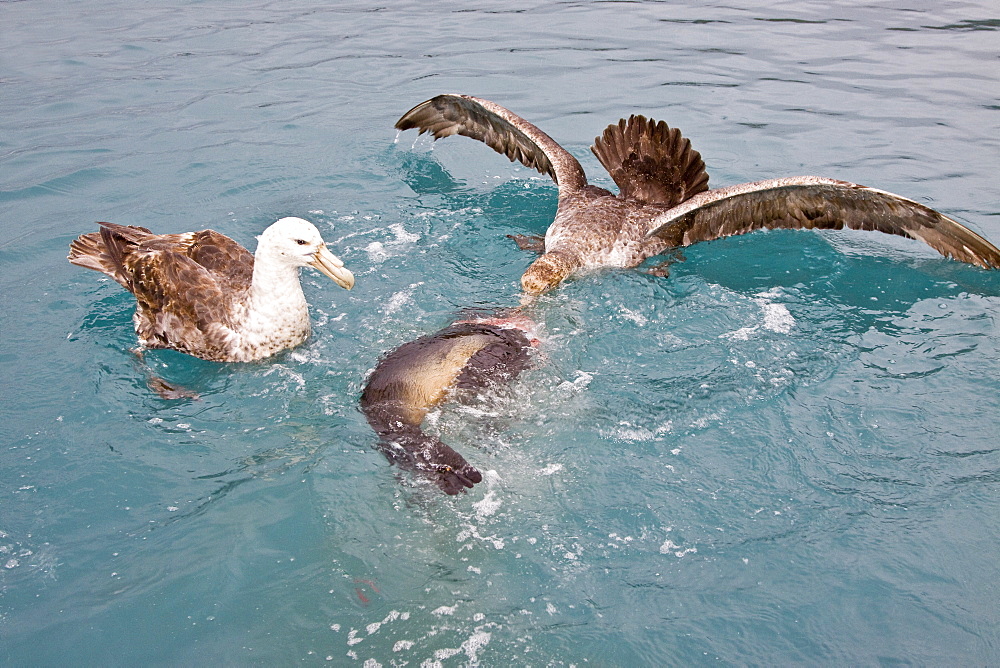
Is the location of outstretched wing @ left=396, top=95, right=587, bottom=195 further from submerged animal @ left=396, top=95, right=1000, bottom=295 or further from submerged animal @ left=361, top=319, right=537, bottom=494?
submerged animal @ left=361, top=319, right=537, bottom=494

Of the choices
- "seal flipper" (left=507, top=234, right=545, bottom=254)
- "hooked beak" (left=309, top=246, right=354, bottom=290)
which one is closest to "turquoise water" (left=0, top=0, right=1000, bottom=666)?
"seal flipper" (left=507, top=234, right=545, bottom=254)

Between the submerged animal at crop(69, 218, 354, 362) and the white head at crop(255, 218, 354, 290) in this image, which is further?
the submerged animal at crop(69, 218, 354, 362)

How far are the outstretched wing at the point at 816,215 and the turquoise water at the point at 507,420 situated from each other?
34 centimetres

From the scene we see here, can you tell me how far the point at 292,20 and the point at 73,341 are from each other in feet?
31.2

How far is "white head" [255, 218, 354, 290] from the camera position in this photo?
5.71 meters

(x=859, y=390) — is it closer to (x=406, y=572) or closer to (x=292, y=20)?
(x=406, y=572)

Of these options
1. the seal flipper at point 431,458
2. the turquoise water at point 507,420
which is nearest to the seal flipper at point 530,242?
the turquoise water at point 507,420

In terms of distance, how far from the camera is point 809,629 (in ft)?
13.1

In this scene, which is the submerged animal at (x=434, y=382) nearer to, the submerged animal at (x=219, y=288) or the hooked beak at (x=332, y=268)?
the hooked beak at (x=332, y=268)

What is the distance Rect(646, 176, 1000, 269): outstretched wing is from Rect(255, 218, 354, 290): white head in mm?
3361

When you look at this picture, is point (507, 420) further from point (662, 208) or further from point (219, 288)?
point (662, 208)

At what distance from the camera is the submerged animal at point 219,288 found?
229 inches

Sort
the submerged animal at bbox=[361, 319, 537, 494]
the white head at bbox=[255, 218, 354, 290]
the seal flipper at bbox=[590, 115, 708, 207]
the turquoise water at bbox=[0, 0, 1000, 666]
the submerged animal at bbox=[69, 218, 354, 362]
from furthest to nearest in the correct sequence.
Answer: the seal flipper at bbox=[590, 115, 708, 207] → the submerged animal at bbox=[69, 218, 354, 362] → the white head at bbox=[255, 218, 354, 290] → the submerged animal at bbox=[361, 319, 537, 494] → the turquoise water at bbox=[0, 0, 1000, 666]

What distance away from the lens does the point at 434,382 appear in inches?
211
